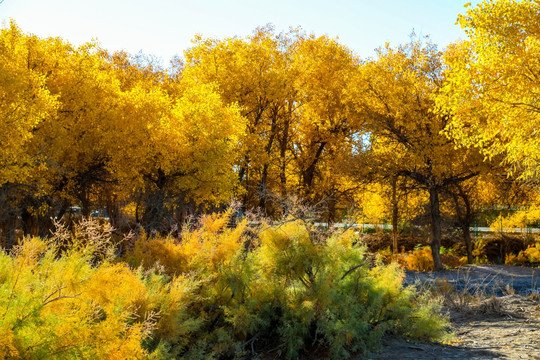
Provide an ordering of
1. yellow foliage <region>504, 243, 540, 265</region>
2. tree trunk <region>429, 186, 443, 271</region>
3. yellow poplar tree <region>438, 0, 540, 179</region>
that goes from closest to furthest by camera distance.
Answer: yellow poplar tree <region>438, 0, 540, 179</region> < tree trunk <region>429, 186, 443, 271</region> < yellow foliage <region>504, 243, 540, 265</region>

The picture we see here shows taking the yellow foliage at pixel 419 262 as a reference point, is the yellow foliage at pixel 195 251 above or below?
above

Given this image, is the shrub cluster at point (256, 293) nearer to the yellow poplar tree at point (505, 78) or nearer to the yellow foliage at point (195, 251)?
the yellow foliage at point (195, 251)

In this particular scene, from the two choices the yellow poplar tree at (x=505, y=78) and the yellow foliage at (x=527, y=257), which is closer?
the yellow poplar tree at (x=505, y=78)

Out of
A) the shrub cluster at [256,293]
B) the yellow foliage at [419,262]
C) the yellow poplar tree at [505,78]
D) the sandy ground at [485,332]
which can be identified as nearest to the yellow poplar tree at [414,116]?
the yellow foliage at [419,262]

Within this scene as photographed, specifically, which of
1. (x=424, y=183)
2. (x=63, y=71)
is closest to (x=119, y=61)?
(x=63, y=71)

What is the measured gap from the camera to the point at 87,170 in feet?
63.0

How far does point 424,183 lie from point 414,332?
12.8 metres

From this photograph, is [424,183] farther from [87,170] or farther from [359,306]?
[359,306]

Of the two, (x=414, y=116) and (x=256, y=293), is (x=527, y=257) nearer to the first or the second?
(x=414, y=116)

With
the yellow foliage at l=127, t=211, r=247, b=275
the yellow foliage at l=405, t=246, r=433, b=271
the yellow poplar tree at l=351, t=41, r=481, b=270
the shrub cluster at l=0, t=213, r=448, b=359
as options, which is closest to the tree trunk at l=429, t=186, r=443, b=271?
the yellow poplar tree at l=351, t=41, r=481, b=270

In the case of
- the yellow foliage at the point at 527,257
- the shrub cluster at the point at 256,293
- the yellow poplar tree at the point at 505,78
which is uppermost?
the yellow poplar tree at the point at 505,78

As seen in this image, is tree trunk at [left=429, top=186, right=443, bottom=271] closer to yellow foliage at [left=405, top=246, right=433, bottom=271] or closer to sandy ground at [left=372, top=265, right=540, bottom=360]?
yellow foliage at [left=405, top=246, right=433, bottom=271]

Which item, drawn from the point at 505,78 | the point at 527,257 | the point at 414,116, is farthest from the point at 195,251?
the point at 527,257

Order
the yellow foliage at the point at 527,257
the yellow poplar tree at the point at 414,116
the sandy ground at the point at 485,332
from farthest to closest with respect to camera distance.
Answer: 1. the yellow foliage at the point at 527,257
2. the yellow poplar tree at the point at 414,116
3. the sandy ground at the point at 485,332
